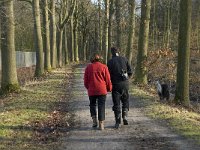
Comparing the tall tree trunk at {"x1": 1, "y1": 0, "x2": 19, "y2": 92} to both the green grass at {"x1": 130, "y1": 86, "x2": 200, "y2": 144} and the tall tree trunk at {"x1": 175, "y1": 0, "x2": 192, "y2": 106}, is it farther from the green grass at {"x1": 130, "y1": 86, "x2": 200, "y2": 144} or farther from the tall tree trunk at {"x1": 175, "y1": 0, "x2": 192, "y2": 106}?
the tall tree trunk at {"x1": 175, "y1": 0, "x2": 192, "y2": 106}

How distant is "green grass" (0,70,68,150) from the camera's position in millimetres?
10000

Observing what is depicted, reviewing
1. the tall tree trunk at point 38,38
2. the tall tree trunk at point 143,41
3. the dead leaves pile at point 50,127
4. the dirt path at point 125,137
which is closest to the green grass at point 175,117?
the dirt path at point 125,137

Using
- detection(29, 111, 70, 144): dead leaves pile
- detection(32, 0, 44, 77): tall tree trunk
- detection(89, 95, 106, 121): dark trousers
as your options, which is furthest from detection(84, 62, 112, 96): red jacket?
detection(32, 0, 44, 77): tall tree trunk

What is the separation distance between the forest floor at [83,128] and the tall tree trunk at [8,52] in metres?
2.05

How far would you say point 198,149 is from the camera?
927cm

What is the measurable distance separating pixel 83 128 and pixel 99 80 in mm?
1424

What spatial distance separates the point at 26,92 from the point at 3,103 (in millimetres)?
2670

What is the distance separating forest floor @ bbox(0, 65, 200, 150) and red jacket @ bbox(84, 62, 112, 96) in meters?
1.07

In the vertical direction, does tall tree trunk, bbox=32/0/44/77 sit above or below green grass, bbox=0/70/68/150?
above

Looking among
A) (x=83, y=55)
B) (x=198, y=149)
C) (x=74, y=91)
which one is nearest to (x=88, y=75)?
(x=198, y=149)

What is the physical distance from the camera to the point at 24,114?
545 inches

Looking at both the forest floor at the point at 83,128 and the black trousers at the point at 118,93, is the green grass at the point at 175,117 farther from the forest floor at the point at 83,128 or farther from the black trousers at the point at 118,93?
the black trousers at the point at 118,93

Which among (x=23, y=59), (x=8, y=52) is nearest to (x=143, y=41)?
(x=8, y=52)

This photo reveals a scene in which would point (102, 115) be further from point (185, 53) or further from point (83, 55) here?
point (83, 55)
